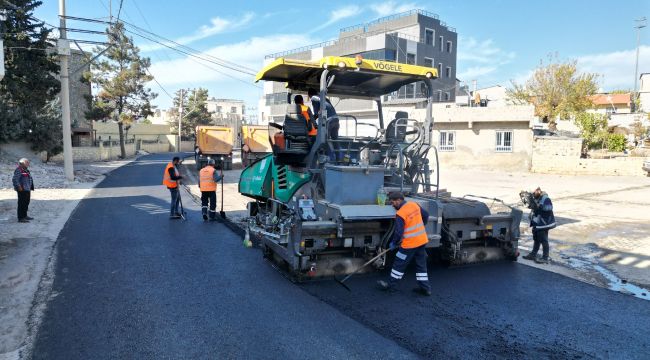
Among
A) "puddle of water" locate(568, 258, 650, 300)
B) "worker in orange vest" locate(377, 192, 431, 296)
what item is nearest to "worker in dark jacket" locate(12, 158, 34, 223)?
"worker in orange vest" locate(377, 192, 431, 296)

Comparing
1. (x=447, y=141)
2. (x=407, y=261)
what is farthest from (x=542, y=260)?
(x=447, y=141)

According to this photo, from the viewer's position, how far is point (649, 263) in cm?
722

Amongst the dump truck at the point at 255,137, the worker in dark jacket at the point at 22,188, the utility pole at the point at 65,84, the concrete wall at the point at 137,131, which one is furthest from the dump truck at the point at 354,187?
the concrete wall at the point at 137,131

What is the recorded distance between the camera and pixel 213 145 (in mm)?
26984

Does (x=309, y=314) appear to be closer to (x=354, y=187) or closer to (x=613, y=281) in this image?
(x=354, y=187)

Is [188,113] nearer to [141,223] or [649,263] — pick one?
[141,223]

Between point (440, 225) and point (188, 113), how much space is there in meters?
58.3

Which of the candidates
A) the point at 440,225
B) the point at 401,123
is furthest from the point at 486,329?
the point at 401,123

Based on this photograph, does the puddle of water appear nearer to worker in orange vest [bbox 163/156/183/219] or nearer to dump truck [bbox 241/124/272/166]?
worker in orange vest [bbox 163/156/183/219]

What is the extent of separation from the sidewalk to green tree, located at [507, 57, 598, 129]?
2974cm

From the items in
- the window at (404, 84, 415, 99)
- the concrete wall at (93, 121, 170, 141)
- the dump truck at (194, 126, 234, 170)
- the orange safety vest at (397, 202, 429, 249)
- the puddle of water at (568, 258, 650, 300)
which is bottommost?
the puddle of water at (568, 258, 650, 300)

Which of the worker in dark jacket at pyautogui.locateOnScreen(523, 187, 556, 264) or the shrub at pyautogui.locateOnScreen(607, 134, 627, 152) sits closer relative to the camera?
the worker in dark jacket at pyautogui.locateOnScreen(523, 187, 556, 264)

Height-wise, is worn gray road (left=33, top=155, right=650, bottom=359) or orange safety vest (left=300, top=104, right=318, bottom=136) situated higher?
orange safety vest (left=300, top=104, right=318, bottom=136)

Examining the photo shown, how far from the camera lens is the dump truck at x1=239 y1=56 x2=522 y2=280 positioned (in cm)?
545
